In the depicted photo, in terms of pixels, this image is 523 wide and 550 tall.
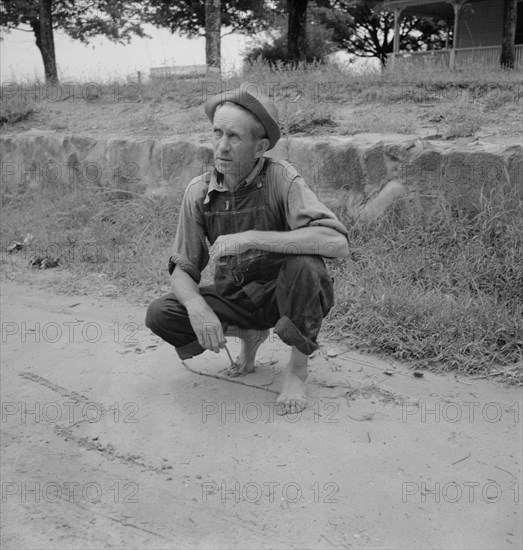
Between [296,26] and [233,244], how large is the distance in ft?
56.1

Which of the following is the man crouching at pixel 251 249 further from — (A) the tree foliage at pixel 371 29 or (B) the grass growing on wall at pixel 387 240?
(A) the tree foliage at pixel 371 29

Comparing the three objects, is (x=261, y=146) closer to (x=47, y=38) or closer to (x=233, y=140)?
(x=233, y=140)

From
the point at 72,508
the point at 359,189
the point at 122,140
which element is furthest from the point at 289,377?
the point at 122,140

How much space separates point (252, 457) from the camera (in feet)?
9.17

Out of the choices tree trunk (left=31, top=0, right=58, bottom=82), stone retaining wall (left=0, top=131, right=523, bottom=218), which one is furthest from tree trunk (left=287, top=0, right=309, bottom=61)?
stone retaining wall (left=0, top=131, right=523, bottom=218)

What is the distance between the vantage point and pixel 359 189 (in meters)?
5.59

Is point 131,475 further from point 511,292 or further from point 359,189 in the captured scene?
point 359,189

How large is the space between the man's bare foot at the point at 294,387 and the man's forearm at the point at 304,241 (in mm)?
513

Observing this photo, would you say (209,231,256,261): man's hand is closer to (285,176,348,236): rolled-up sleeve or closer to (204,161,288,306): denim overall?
(204,161,288,306): denim overall

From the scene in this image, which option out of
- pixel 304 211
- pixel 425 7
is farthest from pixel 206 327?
pixel 425 7

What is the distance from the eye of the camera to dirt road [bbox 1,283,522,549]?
7.79ft

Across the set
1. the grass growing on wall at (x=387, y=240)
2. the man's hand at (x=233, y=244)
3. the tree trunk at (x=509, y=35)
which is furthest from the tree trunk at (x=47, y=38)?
the man's hand at (x=233, y=244)

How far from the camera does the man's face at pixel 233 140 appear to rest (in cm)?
299

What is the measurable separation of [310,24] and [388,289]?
25687 millimetres
